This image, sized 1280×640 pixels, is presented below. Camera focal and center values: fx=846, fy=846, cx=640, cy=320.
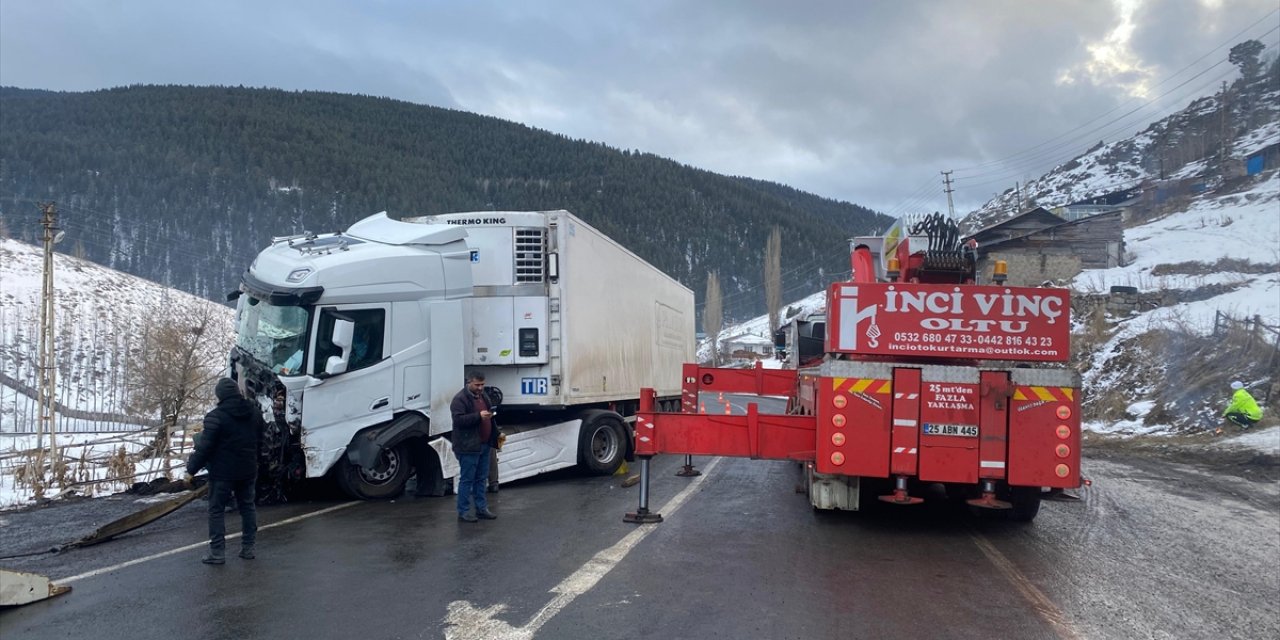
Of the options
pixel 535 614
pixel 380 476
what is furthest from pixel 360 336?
pixel 535 614

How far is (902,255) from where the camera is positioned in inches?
382

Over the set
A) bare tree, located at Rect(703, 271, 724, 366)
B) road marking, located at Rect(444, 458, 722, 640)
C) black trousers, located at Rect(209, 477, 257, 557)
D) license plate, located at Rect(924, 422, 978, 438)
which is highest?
bare tree, located at Rect(703, 271, 724, 366)

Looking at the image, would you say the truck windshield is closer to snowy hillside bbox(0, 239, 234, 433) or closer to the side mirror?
the side mirror

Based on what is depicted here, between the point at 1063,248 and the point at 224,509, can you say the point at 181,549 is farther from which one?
the point at 1063,248

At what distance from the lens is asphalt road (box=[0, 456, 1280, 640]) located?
5.22m

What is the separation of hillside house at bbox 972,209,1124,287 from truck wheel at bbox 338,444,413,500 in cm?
3762

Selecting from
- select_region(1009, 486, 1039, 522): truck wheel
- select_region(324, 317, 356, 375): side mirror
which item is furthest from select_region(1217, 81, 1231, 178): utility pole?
select_region(324, 317, 356, 375): side mirror

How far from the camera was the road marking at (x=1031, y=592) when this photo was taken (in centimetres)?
522

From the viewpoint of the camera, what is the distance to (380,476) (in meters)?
10.6

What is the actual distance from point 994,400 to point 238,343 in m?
8.97

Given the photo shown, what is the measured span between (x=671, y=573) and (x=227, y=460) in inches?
151

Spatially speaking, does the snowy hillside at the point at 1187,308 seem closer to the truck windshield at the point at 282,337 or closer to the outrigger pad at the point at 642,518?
the outrigger pad at the point at 642,518

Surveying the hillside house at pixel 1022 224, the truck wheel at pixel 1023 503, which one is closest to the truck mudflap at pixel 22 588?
the truck wheel at pixel 1023 503

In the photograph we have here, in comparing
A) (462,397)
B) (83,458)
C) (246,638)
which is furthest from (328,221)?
(246,638)
